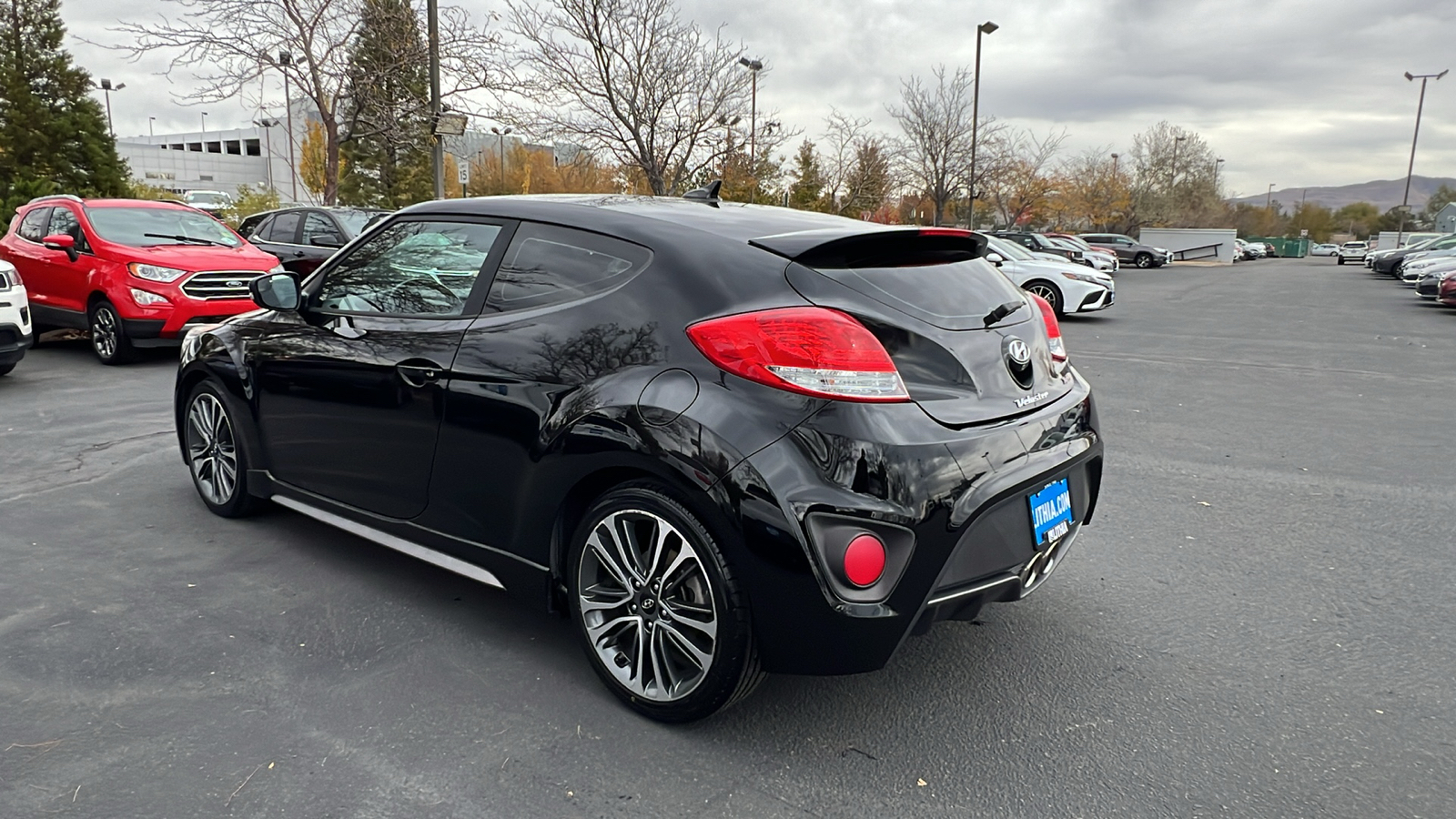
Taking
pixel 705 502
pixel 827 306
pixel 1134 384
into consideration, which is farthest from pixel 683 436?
pixel 1134 384

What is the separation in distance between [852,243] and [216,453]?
3494 millimetres

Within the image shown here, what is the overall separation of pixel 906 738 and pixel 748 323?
1315 mm

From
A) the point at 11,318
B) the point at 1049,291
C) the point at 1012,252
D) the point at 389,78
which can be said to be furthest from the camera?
the point at 389,78

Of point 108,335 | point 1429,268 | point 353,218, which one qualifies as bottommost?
point 108,335

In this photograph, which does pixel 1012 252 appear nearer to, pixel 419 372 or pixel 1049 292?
pixel 1049 292

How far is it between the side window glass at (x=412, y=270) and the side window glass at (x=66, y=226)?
763cm

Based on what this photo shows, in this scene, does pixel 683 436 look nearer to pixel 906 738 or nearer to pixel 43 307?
pixel 906 738

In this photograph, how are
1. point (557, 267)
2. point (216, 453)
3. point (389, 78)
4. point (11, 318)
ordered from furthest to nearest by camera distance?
point (389, 78)
point (11, 318)
point (216, 453)
point (557, 267)

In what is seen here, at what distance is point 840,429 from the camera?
2.53m

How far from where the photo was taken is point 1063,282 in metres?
16.7

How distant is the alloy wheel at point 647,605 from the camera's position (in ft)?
9.02

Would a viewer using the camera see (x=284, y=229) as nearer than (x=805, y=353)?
No

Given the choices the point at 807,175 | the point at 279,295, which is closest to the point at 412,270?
the point at 279,295

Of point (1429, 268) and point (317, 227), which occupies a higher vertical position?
point (317, 227)
